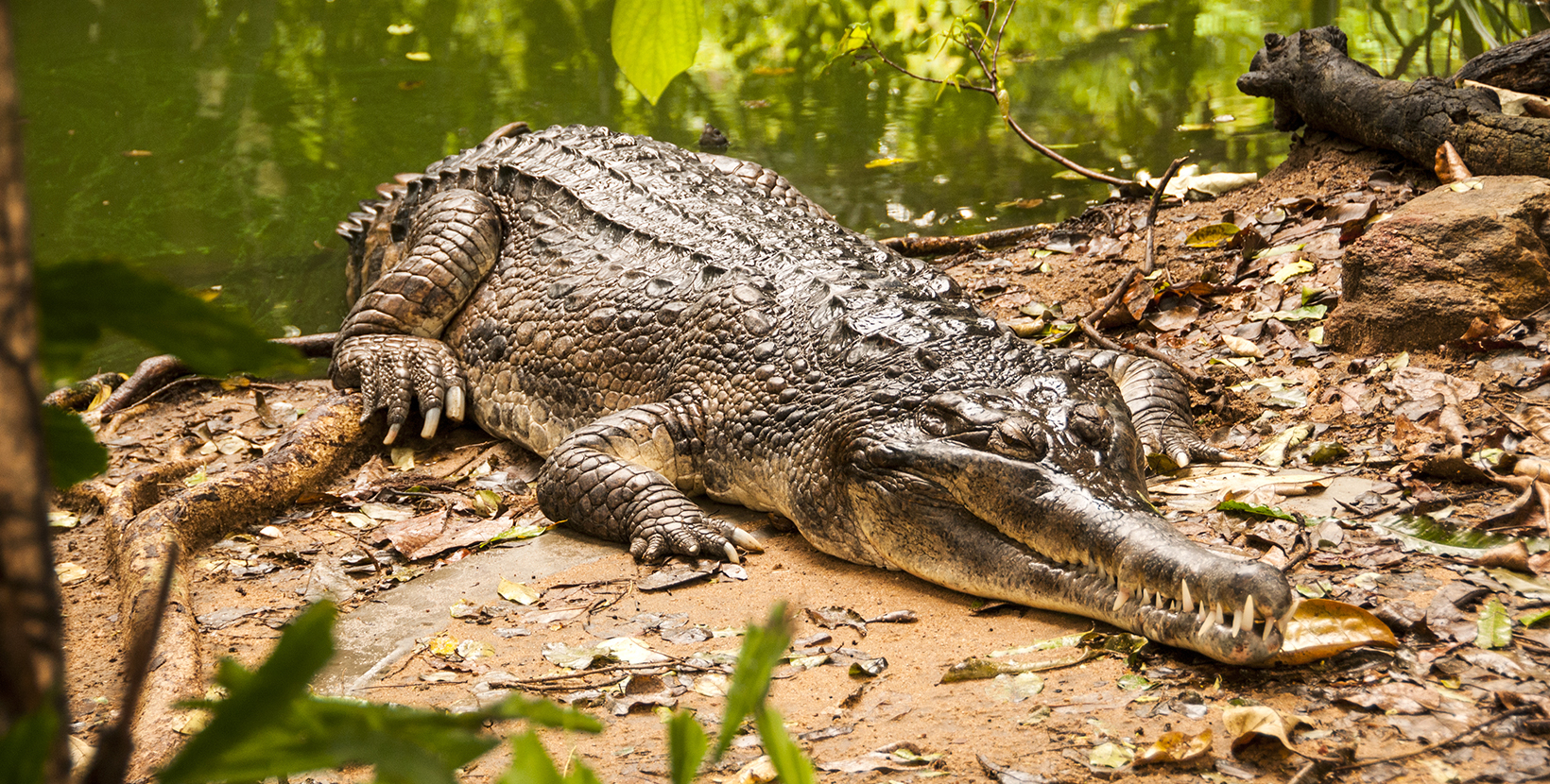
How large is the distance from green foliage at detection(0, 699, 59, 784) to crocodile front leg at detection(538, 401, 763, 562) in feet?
10.3

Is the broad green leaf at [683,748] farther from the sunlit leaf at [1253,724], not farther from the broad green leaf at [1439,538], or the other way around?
the broad green leaf at [1439,538]

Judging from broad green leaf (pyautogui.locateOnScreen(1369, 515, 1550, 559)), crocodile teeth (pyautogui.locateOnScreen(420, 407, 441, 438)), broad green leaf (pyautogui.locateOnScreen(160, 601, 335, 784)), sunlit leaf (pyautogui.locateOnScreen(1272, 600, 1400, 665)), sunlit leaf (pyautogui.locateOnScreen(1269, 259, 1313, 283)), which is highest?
broad green leaf (pyautogui.locateOnScreen(160, 601, 335, 784))

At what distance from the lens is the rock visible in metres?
3.74

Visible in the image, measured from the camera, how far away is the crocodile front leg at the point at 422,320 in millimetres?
5113

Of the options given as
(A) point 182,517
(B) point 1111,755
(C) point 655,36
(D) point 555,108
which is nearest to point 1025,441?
(B) point 1111,755

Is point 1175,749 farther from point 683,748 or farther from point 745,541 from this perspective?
point 745,541

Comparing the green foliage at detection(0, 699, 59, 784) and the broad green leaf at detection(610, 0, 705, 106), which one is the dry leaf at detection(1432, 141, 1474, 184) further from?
the green foliage at detection(0, 699, 59, 784)

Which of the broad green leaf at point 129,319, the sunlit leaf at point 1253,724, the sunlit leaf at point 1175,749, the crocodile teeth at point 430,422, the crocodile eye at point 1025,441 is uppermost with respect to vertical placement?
the broad green leaf at point 129,319

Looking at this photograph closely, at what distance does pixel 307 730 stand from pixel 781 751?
0.31 meters

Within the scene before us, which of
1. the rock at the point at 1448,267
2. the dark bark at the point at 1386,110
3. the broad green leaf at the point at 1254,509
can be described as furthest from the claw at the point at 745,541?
the dark bark at the point at 1386,110

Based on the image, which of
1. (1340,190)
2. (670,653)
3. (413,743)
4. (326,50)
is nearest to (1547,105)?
(1340,190)

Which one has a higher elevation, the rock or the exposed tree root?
the rock

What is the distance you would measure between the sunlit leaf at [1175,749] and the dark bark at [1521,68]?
4607 millimetres

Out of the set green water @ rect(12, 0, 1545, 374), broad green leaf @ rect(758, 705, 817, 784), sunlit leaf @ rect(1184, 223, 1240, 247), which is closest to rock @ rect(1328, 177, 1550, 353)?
sunlit leaf @ rect(1184, 223, 1240, 247)
